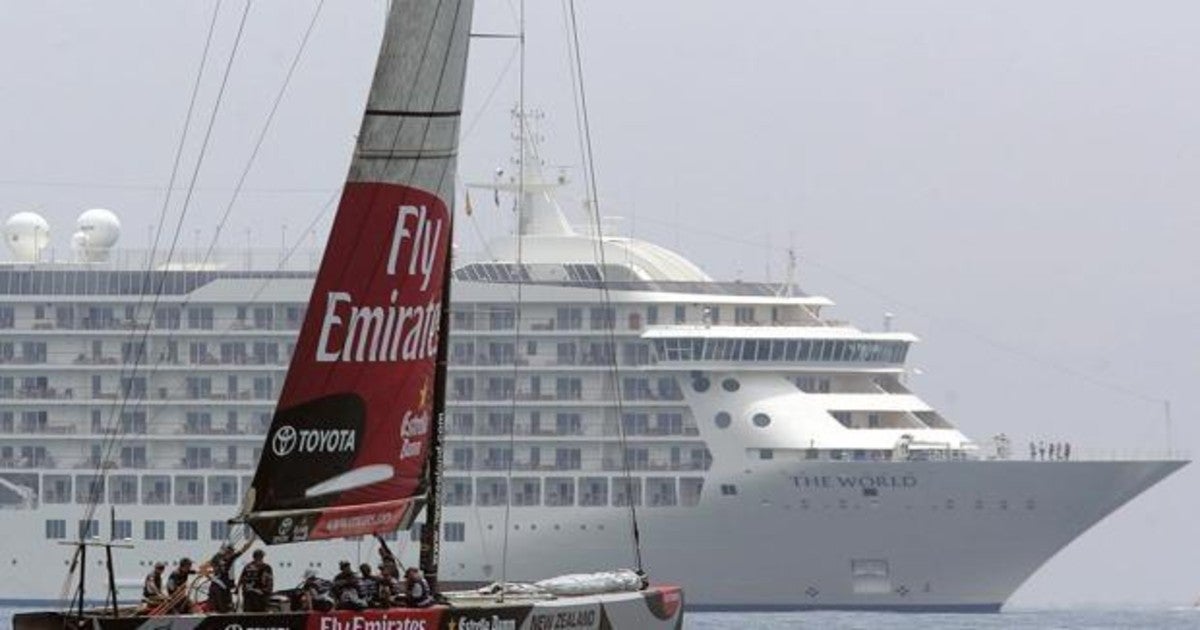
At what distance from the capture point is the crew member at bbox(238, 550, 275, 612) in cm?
2703

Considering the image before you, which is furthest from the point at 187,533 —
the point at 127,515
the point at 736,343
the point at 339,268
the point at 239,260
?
the point at 339,268

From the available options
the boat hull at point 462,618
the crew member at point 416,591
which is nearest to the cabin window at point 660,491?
the boat hull at point 462,618

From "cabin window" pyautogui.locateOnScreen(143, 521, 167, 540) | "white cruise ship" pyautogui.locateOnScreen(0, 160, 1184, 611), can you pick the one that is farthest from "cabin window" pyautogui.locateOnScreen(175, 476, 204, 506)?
"cabin window" pyautogui.locateOnScreen(143, 521, 167, 540)

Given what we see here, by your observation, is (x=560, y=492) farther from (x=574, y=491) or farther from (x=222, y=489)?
(x=222, y=489)

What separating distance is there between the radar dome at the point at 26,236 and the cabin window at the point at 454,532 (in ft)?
41.5

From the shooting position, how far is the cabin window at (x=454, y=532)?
249 feet

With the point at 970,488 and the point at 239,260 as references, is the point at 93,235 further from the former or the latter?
the point at 970,488

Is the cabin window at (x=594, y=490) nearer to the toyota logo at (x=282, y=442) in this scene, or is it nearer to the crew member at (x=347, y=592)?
the crew member at (x=347, y=592)

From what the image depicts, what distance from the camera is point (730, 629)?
64875 millimetres

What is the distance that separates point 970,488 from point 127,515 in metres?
19.0

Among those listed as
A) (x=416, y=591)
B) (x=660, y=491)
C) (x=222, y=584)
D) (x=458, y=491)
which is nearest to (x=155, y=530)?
(x=458, y=491)

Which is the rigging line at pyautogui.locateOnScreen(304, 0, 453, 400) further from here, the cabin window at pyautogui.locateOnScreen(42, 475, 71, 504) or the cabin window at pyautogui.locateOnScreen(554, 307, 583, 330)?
the cabin window at pyautogui.locateOnScreen(42, 475, 71, 504)

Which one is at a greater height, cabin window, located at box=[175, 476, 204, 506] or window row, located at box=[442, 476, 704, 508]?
cabin window, located at box=[175, 476, 204, 506]

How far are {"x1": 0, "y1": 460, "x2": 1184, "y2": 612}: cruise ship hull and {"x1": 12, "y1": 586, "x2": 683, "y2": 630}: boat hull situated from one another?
141 ft
